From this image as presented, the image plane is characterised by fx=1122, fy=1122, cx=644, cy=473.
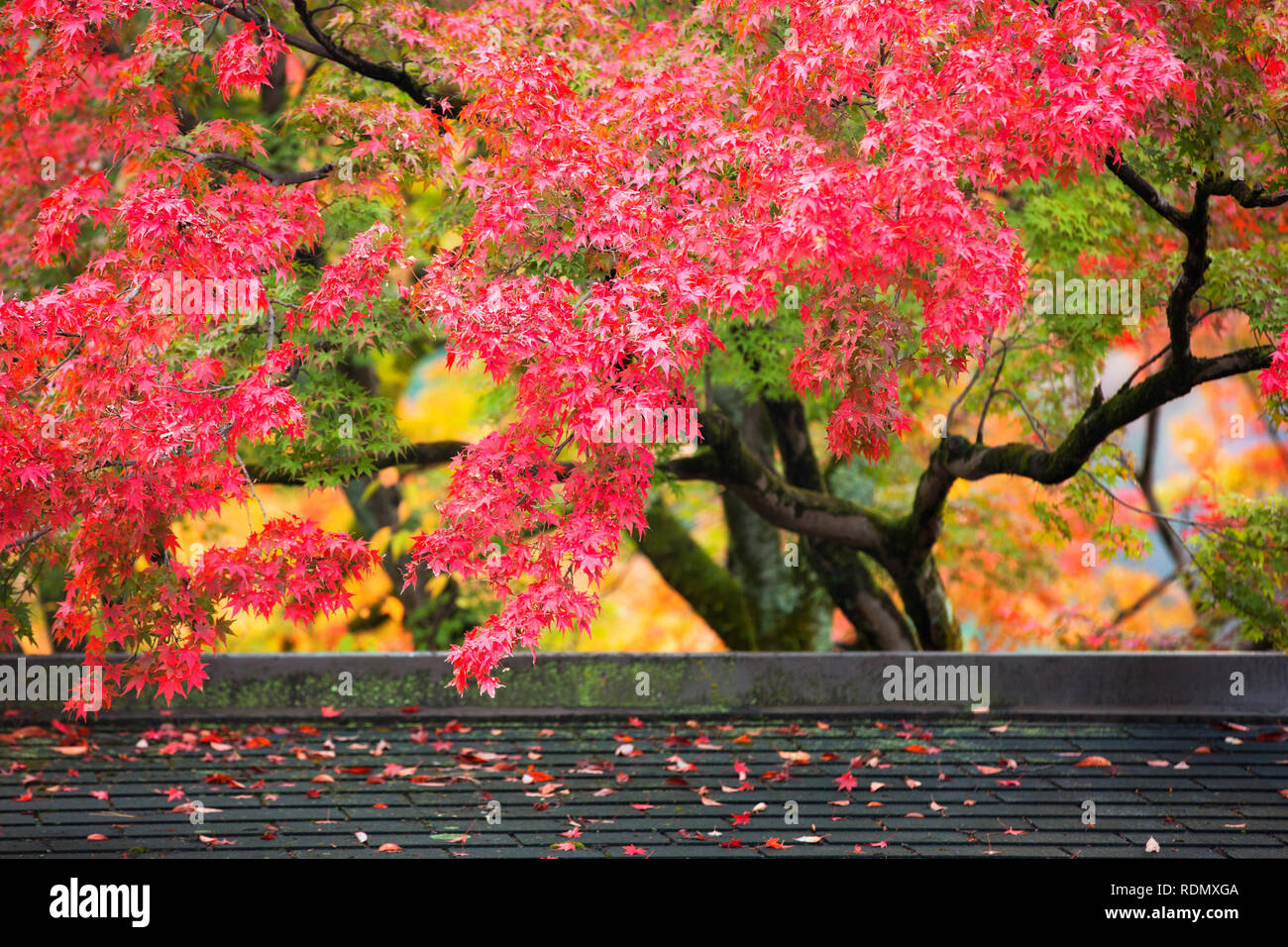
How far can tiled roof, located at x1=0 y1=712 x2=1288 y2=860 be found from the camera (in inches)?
247

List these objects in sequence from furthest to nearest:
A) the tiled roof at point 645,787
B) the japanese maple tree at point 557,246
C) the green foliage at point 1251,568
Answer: the green foliage at point 1251,568 → the tiled roof at point 645,787 → the japanese maple tree at point 557,246

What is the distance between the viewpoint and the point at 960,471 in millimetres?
8094

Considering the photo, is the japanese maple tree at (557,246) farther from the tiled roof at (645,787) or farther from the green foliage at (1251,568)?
the green foliage at (1251,568)

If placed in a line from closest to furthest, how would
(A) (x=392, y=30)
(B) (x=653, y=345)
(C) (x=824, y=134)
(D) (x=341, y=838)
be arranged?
1. (B) (x=653, y=345)
2. (C) (x=824, y=134)
3. (D) (x=341, y=838)
4. (A) (x=392, y=30)

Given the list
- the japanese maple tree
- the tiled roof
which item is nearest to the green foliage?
the tiled roof

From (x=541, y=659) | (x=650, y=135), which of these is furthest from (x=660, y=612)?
(x=650, y=135)

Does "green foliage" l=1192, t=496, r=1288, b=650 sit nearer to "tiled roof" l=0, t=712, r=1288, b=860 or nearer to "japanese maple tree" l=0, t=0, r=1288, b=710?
"tiled roof" l=0, t=712, r=1288, b=860

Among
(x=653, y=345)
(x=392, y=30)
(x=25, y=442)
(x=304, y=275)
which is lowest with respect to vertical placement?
(x=25, y=442)

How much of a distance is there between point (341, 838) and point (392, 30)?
4.77 meters

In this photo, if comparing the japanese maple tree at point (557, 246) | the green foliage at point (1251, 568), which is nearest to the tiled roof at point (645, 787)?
the green foliage at point (1251, 568)

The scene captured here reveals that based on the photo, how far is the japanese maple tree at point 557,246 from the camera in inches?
195

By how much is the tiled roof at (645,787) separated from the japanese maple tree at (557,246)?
154 centimetres

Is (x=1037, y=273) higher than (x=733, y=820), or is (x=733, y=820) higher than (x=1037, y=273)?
(x=1037, y=273)
